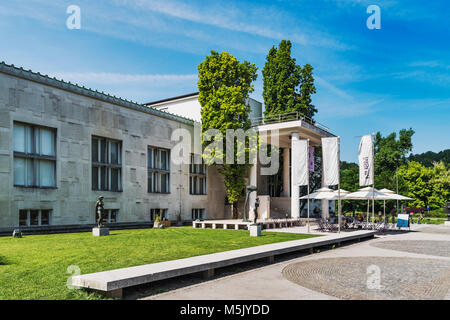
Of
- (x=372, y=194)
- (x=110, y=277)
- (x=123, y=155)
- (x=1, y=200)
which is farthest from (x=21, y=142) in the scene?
(x=372, y=194)

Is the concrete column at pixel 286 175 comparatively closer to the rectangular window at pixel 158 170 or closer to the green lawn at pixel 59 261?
the rectangular window at pixel 158 170

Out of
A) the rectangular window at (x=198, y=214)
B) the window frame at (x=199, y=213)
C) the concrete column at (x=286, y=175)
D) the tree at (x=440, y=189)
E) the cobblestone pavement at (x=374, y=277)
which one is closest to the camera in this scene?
→ the cobblestone pavement at (x=374, y=277)

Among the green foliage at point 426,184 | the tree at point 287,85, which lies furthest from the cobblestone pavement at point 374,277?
the green foliage at point 426,184

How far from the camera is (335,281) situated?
30.0 feet

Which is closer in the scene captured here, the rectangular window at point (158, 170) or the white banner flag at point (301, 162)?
the white banner flag at point (301, 162)

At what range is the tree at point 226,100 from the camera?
104ft

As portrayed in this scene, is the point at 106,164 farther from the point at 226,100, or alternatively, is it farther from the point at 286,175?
the point at 286,175

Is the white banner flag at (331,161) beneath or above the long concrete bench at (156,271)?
above

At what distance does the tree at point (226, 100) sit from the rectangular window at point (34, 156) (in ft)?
44.4

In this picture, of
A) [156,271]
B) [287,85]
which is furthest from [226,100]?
[156,271]

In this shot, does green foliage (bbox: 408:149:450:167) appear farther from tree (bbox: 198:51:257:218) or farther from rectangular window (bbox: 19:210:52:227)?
rectangular window (bbox: 19:210:52:227)

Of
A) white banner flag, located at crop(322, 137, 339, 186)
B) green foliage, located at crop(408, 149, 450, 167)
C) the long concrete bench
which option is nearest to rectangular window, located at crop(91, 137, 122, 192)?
white banner flag, located at crop(322, 137, 339, 186)

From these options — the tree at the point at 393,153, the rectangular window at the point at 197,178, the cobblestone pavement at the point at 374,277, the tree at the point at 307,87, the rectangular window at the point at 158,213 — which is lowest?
the rectangular window at the point at 158,213

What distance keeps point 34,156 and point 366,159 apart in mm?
20038
